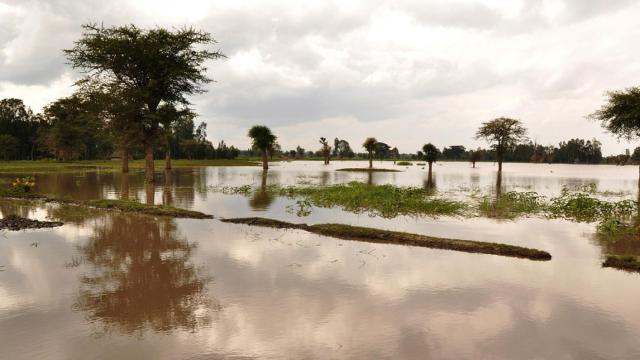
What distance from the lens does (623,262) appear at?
13.6 meters

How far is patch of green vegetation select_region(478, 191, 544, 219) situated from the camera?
2491cm

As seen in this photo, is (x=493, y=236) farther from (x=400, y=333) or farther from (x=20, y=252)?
(x=20, y=252)

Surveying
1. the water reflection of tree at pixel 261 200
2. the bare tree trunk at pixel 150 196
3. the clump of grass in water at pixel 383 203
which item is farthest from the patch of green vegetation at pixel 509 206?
the bare tree trunk at pixel 150 196

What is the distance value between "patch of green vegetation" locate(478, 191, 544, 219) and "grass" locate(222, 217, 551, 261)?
908 cm

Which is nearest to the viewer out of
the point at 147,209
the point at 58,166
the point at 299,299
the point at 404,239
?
the point at 299,299

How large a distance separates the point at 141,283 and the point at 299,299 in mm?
4562

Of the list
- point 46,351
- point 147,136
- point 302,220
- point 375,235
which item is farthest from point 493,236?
point 147,136

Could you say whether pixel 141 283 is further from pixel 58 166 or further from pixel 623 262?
pixel 58 166

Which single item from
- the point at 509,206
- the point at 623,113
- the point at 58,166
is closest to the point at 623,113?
the point at 623,113

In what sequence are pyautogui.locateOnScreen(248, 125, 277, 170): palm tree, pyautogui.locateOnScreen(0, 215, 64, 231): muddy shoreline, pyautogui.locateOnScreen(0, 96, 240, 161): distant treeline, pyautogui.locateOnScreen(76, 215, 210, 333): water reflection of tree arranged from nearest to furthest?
pyautogui.locateOnScreen(76, 215, 210, 333): water reflection of tree
pyautogui.locateOnScreen(0, 215, 64, 231): muddy shoreline
pyautogui.locateOnScreen(248, 125, 277, 170): palm tree
pyautogui.locateOnScreen(0, 96, 240, 161): distant treeline

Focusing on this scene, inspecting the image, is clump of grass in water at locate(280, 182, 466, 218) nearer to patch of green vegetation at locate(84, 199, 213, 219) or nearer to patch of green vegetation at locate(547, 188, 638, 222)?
patch of green vegetation at locate(547, 188, 638, 222)

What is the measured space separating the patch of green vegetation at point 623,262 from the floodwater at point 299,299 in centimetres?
44

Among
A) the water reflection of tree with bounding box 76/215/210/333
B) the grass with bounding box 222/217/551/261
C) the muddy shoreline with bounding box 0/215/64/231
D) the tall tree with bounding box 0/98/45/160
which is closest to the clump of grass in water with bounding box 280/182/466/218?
the grass with bounding box 222/217/551/261

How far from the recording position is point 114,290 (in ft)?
35.6
